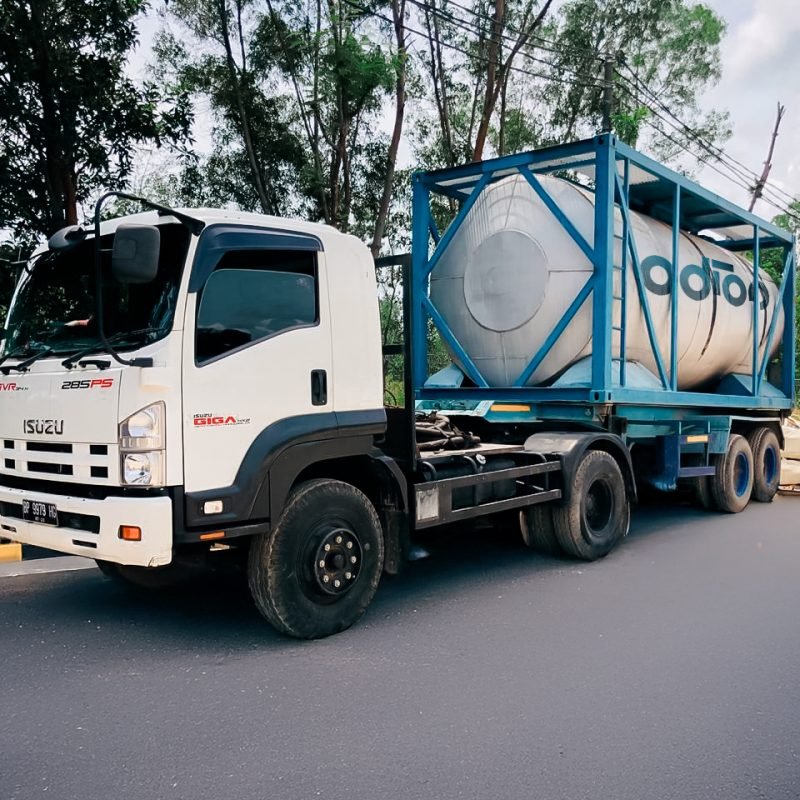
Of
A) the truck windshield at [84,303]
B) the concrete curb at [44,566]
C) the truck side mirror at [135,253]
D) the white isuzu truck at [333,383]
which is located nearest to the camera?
the truck side mirror at [135,253]

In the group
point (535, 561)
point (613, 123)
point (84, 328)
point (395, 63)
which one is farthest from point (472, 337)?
point (613, 123)

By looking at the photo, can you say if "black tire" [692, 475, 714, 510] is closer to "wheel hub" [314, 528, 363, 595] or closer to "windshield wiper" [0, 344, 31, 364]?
"wheel hub" [314, 528, 363, 595]

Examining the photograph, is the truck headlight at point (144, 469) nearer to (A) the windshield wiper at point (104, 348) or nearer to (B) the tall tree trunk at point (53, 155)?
(A) the windshield wiper at point (104, 348)

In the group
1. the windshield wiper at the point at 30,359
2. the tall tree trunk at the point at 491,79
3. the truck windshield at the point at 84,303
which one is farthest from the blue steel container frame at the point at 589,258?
the tall tree trunk at the point at 491,79

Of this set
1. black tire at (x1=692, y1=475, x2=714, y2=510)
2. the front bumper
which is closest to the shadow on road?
the front bumper

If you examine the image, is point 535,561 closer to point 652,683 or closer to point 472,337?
point 472,337

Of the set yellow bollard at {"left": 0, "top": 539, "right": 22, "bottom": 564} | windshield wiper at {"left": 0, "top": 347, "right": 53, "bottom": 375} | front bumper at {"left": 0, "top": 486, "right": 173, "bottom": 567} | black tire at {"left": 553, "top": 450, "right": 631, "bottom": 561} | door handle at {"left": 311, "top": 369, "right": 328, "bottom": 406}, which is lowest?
yellow bollard at {"left": 0, "top": 539, "right": 22, "bottom": 564}

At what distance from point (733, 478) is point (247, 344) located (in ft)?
23.1

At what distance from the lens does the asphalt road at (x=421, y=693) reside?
2994mm

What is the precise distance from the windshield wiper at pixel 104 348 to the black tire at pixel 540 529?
12.2ft

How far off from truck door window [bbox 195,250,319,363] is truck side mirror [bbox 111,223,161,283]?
0.41 metres

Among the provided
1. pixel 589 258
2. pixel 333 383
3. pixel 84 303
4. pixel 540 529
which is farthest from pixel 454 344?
pixel 84 303

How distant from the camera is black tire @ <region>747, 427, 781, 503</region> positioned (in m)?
9.98

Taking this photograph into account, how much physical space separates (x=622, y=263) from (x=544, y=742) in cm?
487
